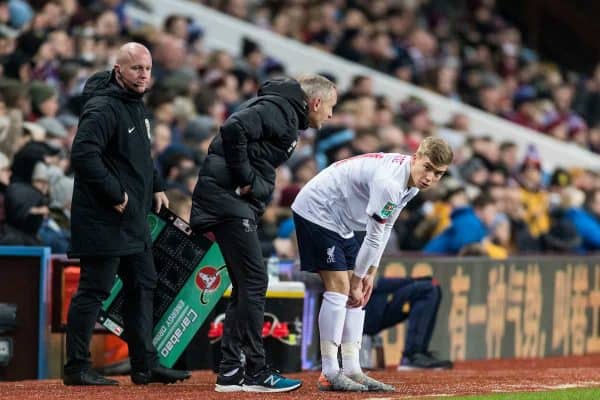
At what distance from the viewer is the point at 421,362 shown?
1214cm

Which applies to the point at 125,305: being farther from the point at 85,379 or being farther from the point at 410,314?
the point at 410,314

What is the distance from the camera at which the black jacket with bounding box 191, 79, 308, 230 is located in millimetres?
8734

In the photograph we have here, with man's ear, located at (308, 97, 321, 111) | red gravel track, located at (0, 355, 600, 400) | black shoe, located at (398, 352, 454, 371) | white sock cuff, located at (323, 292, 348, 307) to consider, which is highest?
man's ear, located at (308, 97, 321, 111)

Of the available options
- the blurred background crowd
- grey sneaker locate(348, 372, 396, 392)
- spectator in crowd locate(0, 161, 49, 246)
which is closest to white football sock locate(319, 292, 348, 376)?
grey sneaker locate(348, 372, 396, 392)

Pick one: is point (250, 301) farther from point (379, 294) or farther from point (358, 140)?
point (358, 140)

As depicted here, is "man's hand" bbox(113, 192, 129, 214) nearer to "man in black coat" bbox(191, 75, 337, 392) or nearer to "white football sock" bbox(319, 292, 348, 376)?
"man in black coat" bbox(191, 75, 337, 392)

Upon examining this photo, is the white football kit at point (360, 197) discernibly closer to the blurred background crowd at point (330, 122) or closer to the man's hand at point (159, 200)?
the man's hand at point (159, 200)

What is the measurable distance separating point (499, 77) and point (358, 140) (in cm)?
869

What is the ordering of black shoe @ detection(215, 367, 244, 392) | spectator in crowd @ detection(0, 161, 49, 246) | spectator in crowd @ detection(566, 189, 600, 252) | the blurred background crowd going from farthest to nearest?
spectator in crowd @ detection(566, 189, 600, 252) → the blurred background crowd → spectator in crowd @ detection(0, 161, 49, 246) → black shoe @ detection(215, 367, 244, 392)

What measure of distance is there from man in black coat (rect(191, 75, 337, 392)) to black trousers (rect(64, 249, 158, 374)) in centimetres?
58

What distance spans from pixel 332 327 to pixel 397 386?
0.72 m

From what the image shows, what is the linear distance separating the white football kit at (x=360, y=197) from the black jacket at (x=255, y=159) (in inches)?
13.9

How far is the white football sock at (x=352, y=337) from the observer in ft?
30.1

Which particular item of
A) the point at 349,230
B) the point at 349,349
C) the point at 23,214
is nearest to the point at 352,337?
the point at 349,349
